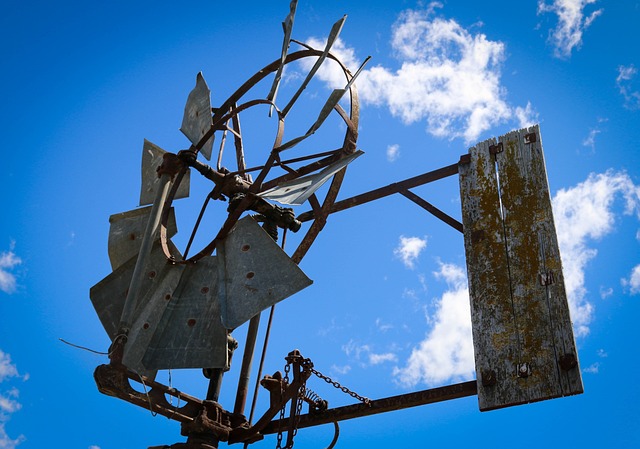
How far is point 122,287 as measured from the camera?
258 inches

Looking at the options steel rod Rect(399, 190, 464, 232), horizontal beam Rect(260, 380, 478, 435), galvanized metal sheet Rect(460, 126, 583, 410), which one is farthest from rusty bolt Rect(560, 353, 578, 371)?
steel rod Rect(399, 190, 464, 232)

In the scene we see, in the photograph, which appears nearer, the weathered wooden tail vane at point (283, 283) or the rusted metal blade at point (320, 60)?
the weathered wooden tail vane at point (283, 283)

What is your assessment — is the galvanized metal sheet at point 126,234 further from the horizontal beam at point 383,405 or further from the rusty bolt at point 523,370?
the rusty bolt at point 523,370

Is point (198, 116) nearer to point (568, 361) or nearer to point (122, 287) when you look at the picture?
point (122, 287)

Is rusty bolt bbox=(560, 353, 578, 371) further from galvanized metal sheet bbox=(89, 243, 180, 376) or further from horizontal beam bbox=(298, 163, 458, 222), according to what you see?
galvanized metal sheet bbox=(89, 243, 180, 376)

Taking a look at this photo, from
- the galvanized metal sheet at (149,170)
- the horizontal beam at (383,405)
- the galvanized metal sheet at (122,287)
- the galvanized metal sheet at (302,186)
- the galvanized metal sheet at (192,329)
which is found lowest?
the horizontal beam at (383,405)

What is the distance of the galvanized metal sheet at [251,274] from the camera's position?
5586mm

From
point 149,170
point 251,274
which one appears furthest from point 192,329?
point 149,170

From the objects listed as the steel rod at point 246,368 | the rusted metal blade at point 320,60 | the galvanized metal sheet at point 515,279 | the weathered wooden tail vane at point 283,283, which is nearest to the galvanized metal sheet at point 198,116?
the weathered wooden tail vane at point 283,283

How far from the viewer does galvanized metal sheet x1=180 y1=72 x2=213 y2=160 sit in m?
7.11

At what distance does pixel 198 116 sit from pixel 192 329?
7.77ft

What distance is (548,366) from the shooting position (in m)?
5.07

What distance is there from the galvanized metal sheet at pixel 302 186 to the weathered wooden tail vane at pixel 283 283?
0.06ft

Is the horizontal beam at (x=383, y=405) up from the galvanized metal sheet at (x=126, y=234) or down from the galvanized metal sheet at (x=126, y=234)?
down
